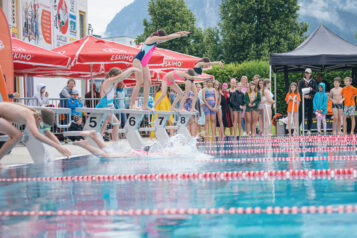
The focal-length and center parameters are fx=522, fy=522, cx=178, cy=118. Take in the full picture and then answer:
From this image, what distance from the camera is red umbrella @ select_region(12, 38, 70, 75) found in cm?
1218

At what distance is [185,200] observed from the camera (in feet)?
14.5

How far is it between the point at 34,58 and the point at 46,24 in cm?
1000

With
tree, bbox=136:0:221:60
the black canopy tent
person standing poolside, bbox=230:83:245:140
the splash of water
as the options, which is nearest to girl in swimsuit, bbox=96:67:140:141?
the splash of water

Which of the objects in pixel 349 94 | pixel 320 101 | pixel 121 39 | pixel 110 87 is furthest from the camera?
pixel 121 39

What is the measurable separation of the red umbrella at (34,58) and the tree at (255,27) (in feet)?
110

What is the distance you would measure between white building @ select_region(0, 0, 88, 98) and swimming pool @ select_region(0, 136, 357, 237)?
498 inches

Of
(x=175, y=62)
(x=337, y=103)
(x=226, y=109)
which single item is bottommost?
(x=226, y=109)

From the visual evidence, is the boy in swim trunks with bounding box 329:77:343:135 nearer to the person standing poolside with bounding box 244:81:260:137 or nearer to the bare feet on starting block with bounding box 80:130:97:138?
the person standing poolside with bounding box 244:81:260:137

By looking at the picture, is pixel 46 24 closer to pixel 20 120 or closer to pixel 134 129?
pixel 134 129

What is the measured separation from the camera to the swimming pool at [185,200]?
335cm

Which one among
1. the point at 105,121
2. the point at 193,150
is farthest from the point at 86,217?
the point at 193,150

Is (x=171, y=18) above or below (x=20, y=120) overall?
above

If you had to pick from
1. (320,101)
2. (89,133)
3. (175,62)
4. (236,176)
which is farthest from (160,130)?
(320,101)

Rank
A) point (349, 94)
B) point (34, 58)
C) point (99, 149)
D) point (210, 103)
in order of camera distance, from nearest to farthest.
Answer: point (99, 149) < point (34, 58) < point (210, 103) < point (349, 94)
